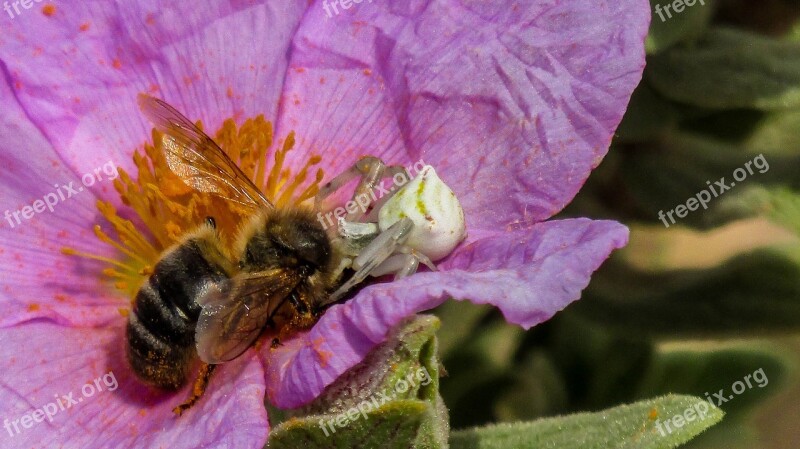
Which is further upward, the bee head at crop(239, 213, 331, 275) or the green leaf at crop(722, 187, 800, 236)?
the bee head at crop(239, 213, 331, 275)

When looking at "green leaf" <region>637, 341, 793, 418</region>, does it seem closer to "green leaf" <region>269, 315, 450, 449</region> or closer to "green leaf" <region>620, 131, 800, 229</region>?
"green leaf" <region>620, 131, 800, 229</region>

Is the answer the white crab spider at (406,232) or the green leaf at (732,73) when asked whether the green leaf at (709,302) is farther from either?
the white crab spider at (406,232)

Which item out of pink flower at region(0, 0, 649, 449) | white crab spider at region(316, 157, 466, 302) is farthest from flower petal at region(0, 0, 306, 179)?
white crab spider at region(316, 157, 466, 302)

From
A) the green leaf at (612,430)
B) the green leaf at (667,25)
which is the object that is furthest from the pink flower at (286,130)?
the green leaf at (667,25)

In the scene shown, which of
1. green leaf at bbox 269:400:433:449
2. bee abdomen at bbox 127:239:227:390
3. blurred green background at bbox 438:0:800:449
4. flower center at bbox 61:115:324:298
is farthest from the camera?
blurred green background at bbox 438:0:800:449

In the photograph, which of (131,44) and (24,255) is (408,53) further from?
(24,255)

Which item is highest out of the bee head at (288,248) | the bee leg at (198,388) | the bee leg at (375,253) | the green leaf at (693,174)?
the bee head at (288,248)
